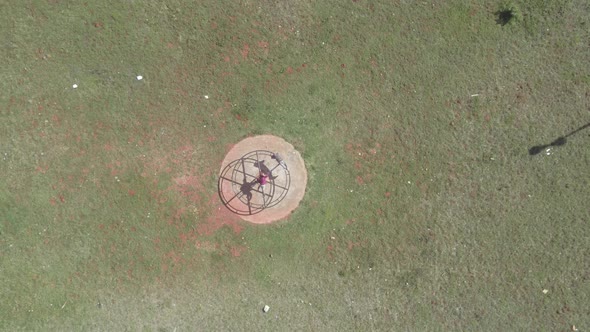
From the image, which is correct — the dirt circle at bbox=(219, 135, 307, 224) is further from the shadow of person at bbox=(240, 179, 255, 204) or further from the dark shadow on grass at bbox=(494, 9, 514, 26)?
the dark shadow on grass at bbox=(494, 9, 514, 26)

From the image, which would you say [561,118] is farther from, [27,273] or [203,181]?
[27,273]

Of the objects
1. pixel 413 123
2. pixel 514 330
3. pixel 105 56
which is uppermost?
pixel 105 56

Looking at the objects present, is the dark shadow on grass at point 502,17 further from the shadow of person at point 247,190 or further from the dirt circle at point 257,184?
the shadow of person at point 247,190

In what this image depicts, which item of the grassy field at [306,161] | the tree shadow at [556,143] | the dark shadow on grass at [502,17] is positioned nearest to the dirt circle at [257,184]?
the grassy field at [306,161]

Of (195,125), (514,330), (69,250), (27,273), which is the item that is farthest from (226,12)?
(514,330)

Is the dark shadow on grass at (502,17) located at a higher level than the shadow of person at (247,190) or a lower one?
higher

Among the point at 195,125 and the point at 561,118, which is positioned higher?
the point at 561,118

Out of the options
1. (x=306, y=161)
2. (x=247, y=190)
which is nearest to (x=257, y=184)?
(x=247, y=190)
